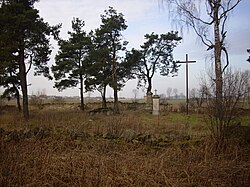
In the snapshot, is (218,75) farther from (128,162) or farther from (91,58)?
(91,58)

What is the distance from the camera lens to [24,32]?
1814 cm

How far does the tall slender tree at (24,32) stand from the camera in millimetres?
17109

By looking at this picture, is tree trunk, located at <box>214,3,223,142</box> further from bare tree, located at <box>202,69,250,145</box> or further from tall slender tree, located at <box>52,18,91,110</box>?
tall slender tree, located at <box>52,18,91,110</box>

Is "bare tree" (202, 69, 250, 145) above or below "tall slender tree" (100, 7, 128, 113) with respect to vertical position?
below

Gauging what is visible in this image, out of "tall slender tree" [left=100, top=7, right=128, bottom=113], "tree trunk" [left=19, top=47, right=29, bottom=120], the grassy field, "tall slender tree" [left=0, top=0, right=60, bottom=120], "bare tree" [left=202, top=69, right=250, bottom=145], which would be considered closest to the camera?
the grassy field

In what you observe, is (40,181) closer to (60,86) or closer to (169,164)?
(169,164)

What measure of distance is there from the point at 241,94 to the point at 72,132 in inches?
242

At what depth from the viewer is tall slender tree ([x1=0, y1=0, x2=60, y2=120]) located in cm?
1711

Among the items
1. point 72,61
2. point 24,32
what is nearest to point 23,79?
point 24,32

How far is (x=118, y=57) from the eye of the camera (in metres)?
32.0

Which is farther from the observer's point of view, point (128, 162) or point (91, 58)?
point (91, 58)

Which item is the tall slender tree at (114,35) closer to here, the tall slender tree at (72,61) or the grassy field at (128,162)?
the tall slender tree at (72,61)

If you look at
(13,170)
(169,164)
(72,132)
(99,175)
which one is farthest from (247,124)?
(13,170)

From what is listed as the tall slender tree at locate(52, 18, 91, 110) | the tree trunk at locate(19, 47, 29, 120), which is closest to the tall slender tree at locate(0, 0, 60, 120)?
the tree trunk at locate(19, 47, 29, 120)
